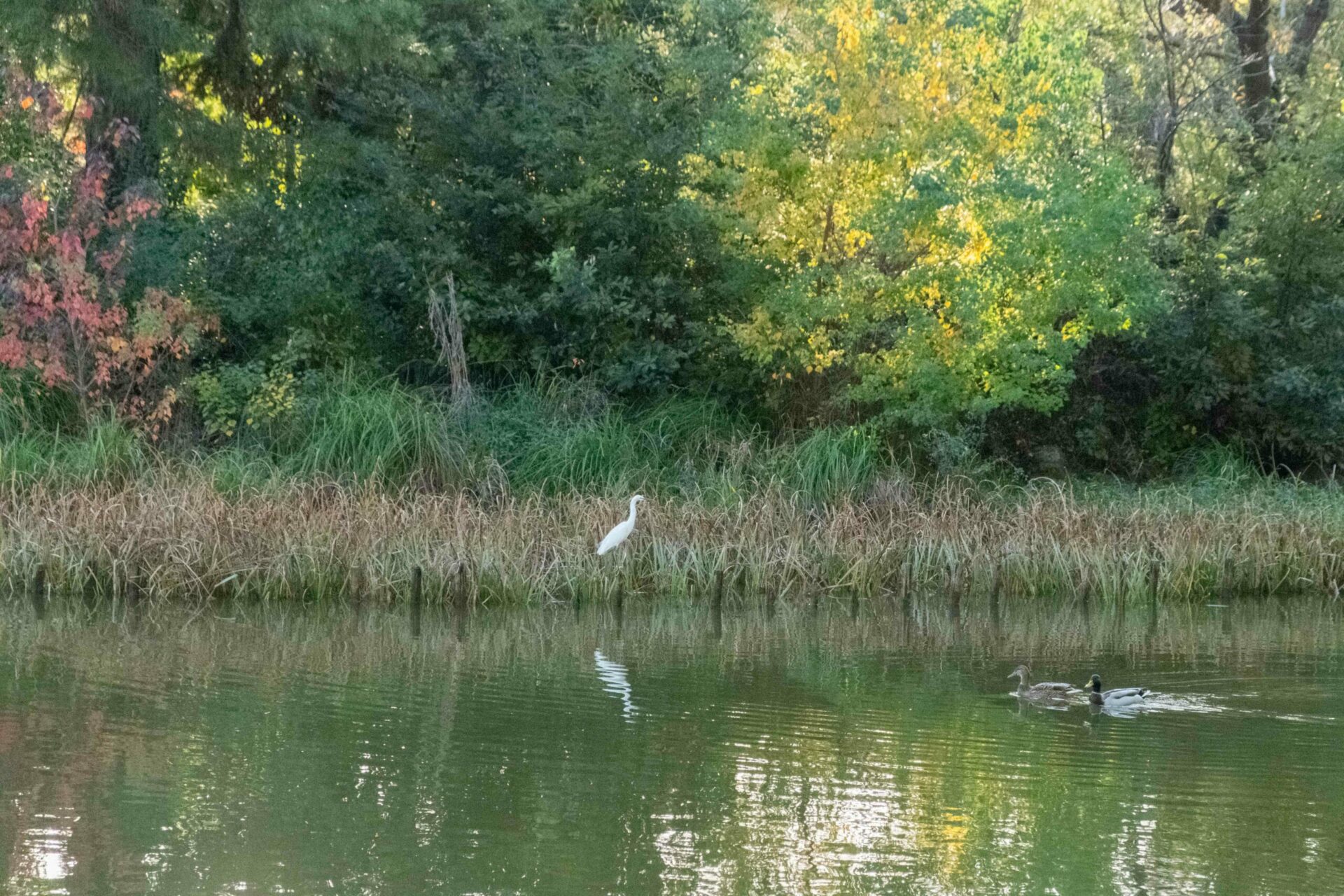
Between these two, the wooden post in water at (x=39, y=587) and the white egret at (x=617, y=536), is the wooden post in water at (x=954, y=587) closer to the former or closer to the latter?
the white egret at (x=617, y=536)

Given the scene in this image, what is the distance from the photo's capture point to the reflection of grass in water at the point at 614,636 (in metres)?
11.5

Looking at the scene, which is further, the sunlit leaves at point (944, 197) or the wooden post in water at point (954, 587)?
the sunlit leaves at point (944, 197)

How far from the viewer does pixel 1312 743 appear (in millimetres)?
9234

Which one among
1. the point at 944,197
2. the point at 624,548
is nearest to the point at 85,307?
the point at 624,548

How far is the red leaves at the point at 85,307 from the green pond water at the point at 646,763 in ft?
19.4

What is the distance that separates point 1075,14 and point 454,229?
9.88m

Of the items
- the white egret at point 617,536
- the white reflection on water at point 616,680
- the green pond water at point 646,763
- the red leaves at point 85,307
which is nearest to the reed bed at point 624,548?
the white egret at point 617,536

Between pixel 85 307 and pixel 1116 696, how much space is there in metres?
12.7

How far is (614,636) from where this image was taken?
13.0 metres

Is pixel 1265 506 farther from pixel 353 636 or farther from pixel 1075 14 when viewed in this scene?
pixel 353 636

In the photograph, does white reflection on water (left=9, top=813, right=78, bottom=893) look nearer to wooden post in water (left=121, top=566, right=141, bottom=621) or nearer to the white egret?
wooden post in water (left=121, top=566, right=141, bottom=621)

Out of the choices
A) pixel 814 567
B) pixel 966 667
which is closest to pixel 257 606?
pixel 814 567

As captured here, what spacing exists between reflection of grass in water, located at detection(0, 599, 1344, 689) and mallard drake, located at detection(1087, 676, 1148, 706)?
5.78 ft

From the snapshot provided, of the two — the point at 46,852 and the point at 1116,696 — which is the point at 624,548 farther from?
the point at 46,852
